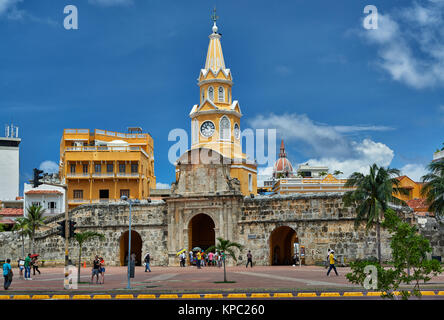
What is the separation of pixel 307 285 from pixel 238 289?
345 cm

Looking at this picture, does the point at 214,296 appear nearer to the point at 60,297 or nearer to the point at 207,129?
the point at 60,297

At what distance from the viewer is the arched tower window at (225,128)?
57681 mm

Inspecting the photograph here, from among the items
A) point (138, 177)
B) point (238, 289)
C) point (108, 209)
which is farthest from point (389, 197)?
point (138, 177)

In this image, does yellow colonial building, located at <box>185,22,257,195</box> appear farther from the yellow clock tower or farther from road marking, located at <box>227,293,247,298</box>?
road marking, located at <box>227,293,247,298</box>

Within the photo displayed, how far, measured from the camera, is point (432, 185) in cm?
4397

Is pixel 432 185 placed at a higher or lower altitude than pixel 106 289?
higher

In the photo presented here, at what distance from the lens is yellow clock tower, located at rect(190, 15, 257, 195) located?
57.3 meters

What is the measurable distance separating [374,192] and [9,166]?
231 feet

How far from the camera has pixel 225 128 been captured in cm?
5794

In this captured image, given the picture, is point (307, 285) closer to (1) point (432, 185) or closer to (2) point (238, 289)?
(2) point (238, 289)

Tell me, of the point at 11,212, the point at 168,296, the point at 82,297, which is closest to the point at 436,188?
the point at 168,296

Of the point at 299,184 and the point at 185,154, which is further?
the point at 299,184

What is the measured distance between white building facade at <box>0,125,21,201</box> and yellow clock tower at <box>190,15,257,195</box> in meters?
45.5

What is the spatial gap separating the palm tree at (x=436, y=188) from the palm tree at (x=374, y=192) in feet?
15.4
